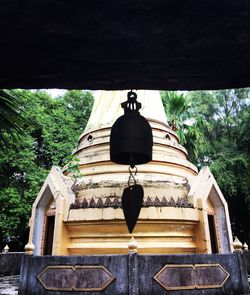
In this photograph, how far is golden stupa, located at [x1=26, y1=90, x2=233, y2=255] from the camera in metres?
7.25

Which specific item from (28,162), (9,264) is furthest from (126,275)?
(28,162)

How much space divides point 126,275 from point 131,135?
3.79 meters

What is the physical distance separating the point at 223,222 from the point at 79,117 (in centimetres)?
1235

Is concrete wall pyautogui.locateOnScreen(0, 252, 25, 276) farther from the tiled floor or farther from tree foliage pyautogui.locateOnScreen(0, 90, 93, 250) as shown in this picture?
tree foliage pyautogui.locateOnScreen(0, 90, 93, 250)

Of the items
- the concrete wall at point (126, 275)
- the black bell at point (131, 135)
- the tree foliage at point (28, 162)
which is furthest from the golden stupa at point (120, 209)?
the black bell at point (131, 135)

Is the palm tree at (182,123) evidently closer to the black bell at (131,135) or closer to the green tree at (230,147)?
the green tree at (230,147)

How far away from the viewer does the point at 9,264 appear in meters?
10.4

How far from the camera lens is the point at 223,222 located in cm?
869
